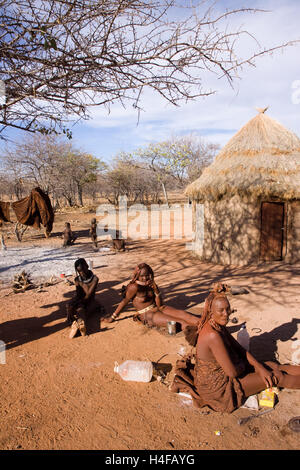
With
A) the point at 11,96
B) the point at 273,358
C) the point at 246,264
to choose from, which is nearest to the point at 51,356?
the point at 273,358

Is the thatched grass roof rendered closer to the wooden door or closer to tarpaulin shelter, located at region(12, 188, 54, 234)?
the wooden door

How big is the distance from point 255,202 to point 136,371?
6.35 metres

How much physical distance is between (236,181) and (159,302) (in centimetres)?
511

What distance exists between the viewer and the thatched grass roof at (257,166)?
26.5 feet

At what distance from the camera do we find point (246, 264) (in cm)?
861

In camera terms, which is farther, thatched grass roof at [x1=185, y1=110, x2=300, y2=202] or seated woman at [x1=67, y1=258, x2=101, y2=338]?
thatched grass roof at [x1=185, y1=110, x2=300, y2=202]

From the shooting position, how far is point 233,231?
8.66m

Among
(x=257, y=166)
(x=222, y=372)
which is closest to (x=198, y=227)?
(x=257, y=166)

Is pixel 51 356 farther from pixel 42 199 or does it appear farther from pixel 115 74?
pixel 115 74

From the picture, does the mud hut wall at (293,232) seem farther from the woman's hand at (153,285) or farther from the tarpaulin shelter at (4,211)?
the tarpaulin shelter at (4,211)

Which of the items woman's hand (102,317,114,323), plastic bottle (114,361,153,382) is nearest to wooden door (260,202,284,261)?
woman's hand (102,317,114,323)

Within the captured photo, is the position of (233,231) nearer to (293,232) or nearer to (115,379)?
(293,232)

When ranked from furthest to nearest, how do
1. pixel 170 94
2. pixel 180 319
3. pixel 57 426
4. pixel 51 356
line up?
pixel 180 319
pixel 51 356
pixel 170 94
pixel 57 426

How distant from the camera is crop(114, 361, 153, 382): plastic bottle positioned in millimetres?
3287
